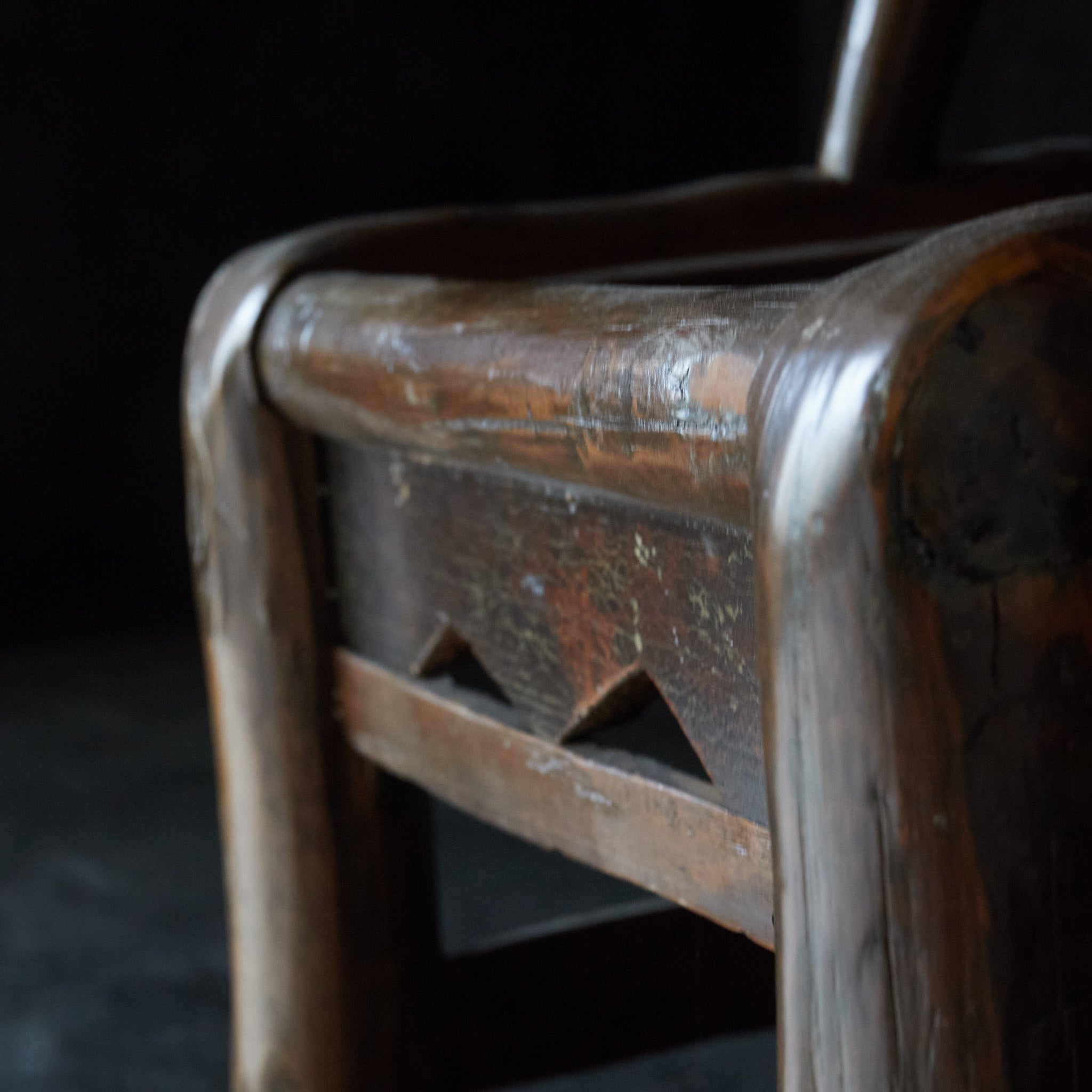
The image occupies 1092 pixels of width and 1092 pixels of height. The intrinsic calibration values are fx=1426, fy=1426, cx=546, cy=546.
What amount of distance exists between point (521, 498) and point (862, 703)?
0.20m

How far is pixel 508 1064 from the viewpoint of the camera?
26.6 inches

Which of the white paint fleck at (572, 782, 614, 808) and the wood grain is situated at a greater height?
the wood grain

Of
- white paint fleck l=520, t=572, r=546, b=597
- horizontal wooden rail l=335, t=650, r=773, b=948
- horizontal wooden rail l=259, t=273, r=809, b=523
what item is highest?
horizontal wooden rail l=259, t=273, r=809, b=523

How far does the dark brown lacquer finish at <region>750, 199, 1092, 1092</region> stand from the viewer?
248 millimetres

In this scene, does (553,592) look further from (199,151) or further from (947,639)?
(199,151)

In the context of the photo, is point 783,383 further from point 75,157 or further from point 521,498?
point 75,157

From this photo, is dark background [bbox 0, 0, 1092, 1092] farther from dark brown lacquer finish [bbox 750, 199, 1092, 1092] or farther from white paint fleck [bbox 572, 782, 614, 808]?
dark brown lacquer finish [bbox 750, 199, 1092, 1092]

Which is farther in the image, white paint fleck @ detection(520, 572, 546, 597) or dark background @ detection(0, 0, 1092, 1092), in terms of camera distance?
dark background @ detection(0, 0, 1092, 1092)

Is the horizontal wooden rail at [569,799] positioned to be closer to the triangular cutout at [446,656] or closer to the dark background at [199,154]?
the triangular cutout at [446,656]

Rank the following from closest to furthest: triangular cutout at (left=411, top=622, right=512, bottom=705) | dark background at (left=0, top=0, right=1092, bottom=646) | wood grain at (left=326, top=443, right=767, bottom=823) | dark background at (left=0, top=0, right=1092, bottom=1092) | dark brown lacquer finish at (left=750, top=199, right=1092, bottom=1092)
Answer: dark brown lacquer finish at (left=750, top=199, right=1092, bottom=1092) → wood grain at (left=326, top=443, right=767, bottom=823) → triangular cutout at (left=411, top=622, right=512, bottom=705) → dark background at (left=0, top=0, right=1092, bottom=1092) → dark background at (left=0, top=0, right=1092, bottom=646)

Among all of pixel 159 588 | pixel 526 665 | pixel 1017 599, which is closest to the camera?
pixel 1017 599

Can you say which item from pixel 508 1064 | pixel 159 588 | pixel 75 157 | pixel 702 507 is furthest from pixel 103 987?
pixel 75 157

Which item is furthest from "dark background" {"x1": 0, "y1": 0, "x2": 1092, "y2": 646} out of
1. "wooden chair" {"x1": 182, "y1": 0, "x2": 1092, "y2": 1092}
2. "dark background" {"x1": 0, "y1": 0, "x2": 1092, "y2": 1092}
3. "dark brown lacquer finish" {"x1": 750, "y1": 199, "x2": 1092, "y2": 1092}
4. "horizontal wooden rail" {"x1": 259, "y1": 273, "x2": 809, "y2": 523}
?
"dark brown lacquer finish" {"x1": 750, "y1": 199, "x2": 1092, "y2": 1092}

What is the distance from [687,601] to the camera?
1.19 feet
